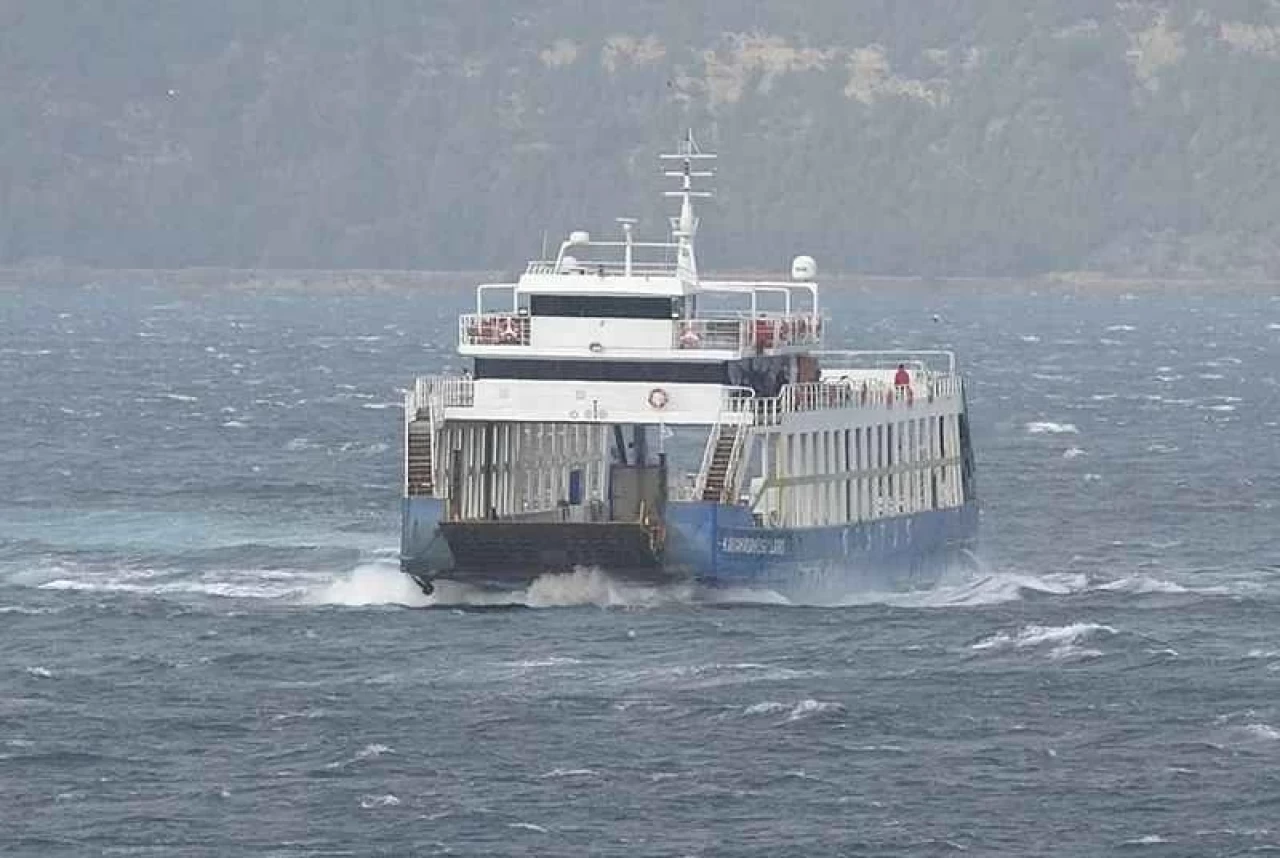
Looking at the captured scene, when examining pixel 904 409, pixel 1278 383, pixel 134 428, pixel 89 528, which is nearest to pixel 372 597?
pixel 904 409

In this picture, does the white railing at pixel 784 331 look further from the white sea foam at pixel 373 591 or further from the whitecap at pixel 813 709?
the whitecap at pixel 813 709

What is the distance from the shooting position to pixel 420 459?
3169 inches

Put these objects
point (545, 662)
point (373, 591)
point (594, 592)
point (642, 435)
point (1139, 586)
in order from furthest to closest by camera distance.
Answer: point (1139, 586) < point (642, 435) < point (373, 591) < point (594, 592) < point (545, 662)

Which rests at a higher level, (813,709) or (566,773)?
(813,709)

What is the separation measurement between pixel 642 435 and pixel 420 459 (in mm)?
7055

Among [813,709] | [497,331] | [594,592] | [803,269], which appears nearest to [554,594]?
[594,592]

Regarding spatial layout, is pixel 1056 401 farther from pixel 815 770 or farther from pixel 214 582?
pixel 815 770

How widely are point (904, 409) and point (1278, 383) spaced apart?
10488cm

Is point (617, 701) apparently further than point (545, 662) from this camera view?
No

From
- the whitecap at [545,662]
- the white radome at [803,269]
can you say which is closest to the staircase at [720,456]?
the whitecap at [545,662]

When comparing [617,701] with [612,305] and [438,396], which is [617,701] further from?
[612,305]

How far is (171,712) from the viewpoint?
69.0m

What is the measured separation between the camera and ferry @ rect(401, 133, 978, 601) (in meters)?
79.5

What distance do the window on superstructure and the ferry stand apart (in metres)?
0.03
